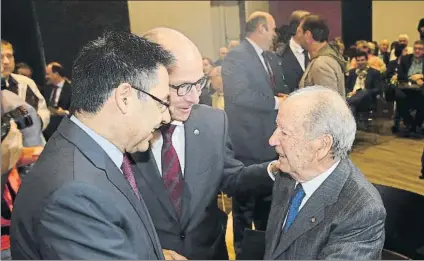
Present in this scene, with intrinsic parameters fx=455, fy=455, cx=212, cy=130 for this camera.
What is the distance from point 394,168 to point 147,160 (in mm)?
806

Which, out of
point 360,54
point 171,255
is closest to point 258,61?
point 360,54

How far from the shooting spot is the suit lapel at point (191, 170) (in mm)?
1326

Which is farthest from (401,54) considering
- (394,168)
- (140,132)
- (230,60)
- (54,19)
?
(54,19)

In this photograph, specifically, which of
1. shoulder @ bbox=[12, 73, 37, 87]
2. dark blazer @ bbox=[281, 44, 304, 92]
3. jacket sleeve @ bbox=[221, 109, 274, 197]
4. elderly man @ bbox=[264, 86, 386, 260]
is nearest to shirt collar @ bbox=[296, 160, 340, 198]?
elderly man @ bbox=[264, 86, 386, 260]

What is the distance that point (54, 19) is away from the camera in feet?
6.47

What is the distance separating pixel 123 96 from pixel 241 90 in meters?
0.72

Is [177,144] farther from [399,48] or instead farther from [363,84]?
[399,48]

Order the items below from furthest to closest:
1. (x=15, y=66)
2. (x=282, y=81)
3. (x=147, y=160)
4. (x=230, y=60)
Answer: (x=15, y=66) → (x=230, y=60) → (x=282, y=81) → (x=147, y=160)

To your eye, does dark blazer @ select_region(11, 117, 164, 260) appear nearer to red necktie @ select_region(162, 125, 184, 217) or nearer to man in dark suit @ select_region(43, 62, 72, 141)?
red necktie @ select_region(162, 125, 184, 217)

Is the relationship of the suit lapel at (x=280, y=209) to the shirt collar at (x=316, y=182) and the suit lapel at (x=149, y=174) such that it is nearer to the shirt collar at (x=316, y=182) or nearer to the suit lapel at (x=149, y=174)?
the shirt collar at (x=316, y=182)

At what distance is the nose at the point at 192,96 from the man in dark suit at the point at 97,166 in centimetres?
27

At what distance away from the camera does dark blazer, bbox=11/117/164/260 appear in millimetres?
774

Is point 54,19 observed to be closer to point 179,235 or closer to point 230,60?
point 230,60

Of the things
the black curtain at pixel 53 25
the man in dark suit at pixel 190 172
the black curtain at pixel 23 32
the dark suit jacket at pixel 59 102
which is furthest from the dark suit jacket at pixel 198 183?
the black curtain at pixel 23 32
